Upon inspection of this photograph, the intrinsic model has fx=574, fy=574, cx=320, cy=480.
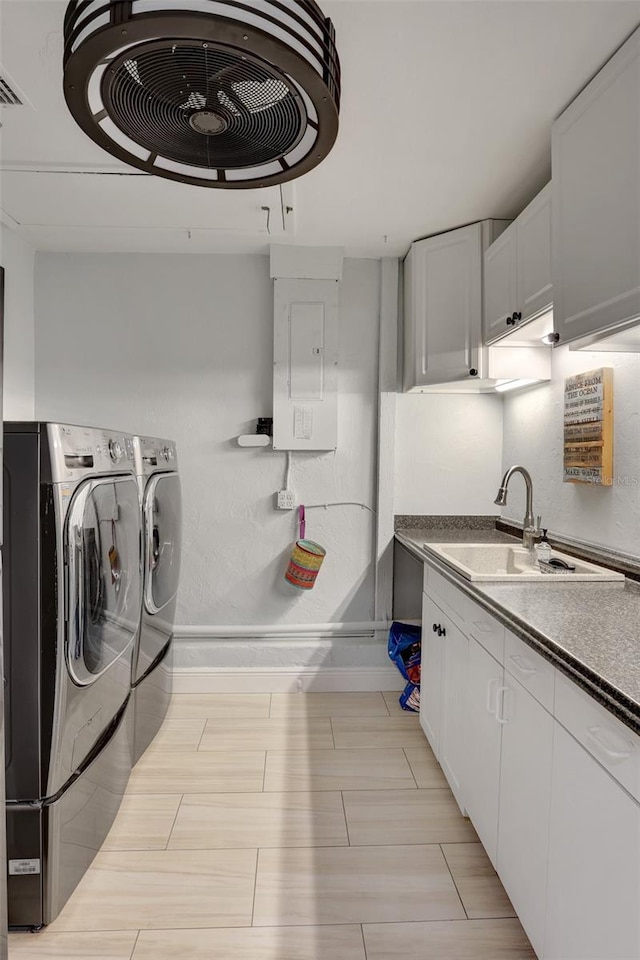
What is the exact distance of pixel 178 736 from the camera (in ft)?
8.49

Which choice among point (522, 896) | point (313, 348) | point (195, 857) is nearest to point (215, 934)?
point (195, 857)

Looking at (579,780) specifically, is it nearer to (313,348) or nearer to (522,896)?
(522,896)

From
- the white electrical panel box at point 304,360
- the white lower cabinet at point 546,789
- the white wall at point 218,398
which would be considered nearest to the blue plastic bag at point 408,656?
the white wall at point 218,398

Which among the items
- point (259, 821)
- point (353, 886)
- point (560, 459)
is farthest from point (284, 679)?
point (560, 459)

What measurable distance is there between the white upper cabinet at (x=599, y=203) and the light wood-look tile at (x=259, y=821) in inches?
70.0

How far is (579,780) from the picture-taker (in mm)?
1121

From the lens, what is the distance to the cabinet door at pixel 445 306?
8.45 ft

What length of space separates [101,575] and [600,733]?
1303 mm

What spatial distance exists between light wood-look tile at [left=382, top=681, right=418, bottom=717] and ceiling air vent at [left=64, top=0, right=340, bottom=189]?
242 centimetres

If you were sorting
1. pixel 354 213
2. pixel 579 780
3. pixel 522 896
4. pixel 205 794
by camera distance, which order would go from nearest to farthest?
pixel 579 780 → pixel 522 896 → pixel 205 794 → pixel 354 213

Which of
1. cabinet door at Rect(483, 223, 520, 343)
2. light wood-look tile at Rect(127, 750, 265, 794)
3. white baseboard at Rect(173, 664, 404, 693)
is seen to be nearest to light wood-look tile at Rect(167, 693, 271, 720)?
white baseboard at Rect(173, 664, 404, 693)

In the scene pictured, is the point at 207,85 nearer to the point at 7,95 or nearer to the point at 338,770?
the point at 7,95

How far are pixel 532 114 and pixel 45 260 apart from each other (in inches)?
97.1

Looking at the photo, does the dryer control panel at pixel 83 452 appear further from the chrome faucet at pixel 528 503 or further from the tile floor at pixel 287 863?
the chrome faucet at pixel 528 503
